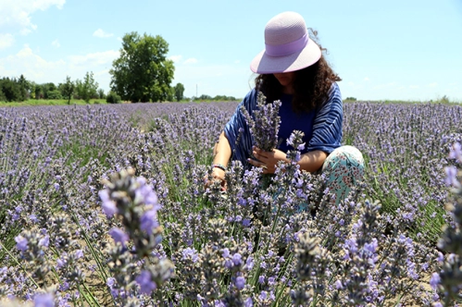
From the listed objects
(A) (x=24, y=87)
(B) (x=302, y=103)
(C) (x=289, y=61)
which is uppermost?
(A) (x=24, y=87)

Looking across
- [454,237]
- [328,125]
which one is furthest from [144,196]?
[328,125]

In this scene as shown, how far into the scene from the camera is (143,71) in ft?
133

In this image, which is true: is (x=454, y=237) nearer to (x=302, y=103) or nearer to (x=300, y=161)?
(x=300, y=161)

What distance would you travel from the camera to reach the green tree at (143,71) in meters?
39.9

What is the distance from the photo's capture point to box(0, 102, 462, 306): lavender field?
65 cm

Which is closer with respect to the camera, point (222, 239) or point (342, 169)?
point (222, 239)

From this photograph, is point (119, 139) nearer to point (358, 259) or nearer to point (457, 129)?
point (457, 129)

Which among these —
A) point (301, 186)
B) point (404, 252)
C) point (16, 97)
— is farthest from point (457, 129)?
point (16, 97)

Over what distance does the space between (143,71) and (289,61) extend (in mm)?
40078

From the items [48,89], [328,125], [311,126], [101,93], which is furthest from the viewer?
[48,89]

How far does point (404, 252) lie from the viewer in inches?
44.4

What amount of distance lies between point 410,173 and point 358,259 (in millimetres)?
2525

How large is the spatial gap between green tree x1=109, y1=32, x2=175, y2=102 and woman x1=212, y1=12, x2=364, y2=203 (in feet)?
123

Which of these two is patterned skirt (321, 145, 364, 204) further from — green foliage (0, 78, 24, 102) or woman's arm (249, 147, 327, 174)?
green foliage (0, 78, 24, 102)
